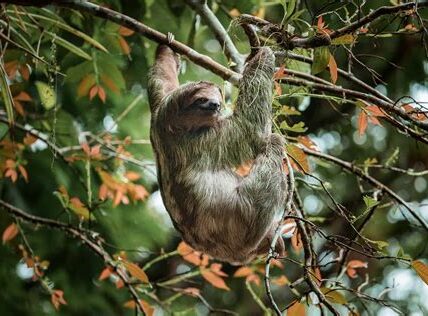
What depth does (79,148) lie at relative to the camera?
6555 mm

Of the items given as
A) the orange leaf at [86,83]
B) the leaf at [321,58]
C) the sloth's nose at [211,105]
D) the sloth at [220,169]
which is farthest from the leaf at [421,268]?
the orange leaf at [86,83]

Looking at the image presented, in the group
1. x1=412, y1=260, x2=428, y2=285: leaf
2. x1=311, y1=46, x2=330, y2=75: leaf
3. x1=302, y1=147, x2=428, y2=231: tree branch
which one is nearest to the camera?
x1=412, y1=260, x2=428, y2=285: leaf

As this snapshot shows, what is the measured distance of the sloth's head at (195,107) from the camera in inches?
196

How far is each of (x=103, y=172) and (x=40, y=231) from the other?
5.88 ft

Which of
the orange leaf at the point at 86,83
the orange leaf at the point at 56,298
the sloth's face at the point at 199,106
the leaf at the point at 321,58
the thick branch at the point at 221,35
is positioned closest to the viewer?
the leaf at the point at 321,58

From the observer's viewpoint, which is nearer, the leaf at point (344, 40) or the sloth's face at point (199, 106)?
the leaf at point (344, 40)

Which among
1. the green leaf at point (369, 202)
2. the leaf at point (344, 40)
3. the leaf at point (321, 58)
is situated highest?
the leaf at point (344, 40)

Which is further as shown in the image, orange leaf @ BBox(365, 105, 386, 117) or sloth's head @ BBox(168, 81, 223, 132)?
sloth's head @ BBox(168, 81, 223, 132)

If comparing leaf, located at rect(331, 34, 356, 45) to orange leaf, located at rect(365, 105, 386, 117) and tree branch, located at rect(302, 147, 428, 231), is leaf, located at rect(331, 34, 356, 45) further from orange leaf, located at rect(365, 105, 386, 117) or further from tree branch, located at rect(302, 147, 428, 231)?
tree branch, located at rect(302, 147, 428, 231)

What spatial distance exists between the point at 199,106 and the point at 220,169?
0.55 meters

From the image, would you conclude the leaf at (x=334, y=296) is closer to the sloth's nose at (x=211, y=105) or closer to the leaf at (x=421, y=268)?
the leaf at (x=421, y=268)

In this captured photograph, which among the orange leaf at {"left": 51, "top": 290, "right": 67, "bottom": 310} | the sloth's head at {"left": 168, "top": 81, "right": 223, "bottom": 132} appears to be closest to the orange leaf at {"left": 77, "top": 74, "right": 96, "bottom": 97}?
the sloth's head at {"left": 168, "top": 81, "right": 223, "bottom": 132}

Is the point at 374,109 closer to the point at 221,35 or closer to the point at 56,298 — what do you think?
the point at 221,35

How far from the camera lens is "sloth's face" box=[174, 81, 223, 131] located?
4977 millimetres
